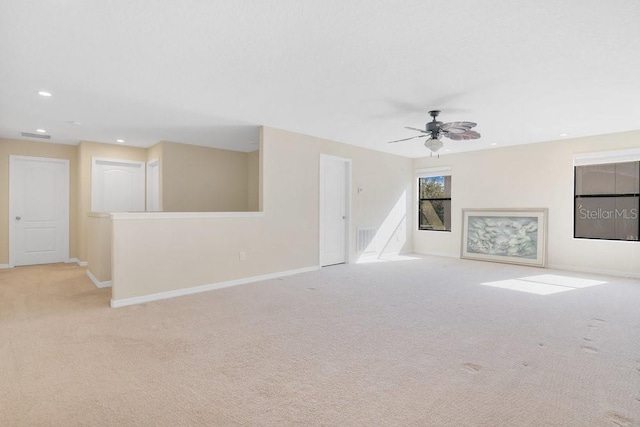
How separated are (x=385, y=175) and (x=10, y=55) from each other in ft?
20.2

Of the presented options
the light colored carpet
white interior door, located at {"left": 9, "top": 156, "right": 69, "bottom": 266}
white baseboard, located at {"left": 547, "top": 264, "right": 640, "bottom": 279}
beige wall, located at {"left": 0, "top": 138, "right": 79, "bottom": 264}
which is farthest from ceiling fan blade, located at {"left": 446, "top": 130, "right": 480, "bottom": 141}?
white interior door, located at {"left": 9, "top": 156, "right": 69, "bottom": 266}

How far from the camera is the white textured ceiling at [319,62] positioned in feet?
6.95

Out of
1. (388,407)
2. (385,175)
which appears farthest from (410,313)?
(385,175)

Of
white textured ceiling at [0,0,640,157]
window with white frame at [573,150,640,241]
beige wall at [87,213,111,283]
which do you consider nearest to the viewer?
white textured ceiling at [0,0,640,157]

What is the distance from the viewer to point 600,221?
18.3 ft

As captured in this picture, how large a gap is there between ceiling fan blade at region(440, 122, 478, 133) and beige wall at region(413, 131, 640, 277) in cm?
308

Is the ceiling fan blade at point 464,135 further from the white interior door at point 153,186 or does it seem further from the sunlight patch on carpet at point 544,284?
the white interior door at point 153,186

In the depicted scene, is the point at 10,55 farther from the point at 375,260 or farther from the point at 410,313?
the point at 375,260

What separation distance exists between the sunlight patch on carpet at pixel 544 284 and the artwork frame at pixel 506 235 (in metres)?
1.04

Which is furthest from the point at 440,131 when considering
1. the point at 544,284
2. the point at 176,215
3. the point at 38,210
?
the point at 38,210

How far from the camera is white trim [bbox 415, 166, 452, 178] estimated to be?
749 cm

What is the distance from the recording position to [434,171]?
7734 millimetres

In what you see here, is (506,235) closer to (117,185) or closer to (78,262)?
(117,185)

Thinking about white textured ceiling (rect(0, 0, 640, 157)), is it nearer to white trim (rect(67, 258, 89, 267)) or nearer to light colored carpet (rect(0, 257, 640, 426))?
light colored carpet (rect(0, 257, 640, 426))
